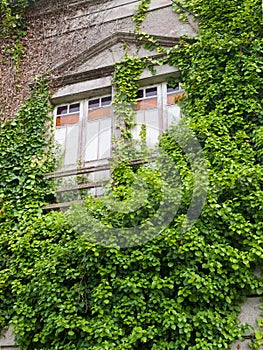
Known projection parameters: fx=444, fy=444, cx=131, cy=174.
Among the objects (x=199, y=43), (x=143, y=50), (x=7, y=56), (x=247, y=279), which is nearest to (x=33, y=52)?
(x=7, y=56)

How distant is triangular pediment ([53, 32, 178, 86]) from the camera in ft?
24.0

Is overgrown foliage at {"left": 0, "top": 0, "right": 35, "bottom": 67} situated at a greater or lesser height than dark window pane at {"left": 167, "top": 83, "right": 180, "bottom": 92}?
greater

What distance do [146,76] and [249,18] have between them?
5.65ft

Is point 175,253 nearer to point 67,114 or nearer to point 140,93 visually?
point 140,93

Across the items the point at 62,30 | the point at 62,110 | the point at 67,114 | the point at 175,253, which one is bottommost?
the point at 175,253

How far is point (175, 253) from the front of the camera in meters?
5.00

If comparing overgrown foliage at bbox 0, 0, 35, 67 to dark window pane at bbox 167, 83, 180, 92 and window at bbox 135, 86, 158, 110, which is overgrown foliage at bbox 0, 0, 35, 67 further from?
dark window pane at bbox 167, 83, 180, 92

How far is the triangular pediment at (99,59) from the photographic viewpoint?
24.0ft

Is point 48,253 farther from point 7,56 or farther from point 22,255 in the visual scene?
point 7,56

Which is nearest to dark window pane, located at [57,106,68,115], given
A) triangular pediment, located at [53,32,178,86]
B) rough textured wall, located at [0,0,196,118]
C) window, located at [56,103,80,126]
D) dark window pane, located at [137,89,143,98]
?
window, located at [56,103,80,126]

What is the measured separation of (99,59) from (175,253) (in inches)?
154

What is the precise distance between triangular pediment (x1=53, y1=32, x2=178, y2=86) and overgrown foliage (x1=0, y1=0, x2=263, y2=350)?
133cm

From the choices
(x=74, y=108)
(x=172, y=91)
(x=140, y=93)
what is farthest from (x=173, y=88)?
(x=74, y=108)

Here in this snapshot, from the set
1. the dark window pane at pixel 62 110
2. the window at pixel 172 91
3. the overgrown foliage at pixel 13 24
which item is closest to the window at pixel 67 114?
the dark window pane at pixel 62 110
